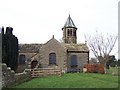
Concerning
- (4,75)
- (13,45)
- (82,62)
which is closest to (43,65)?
(82,62)

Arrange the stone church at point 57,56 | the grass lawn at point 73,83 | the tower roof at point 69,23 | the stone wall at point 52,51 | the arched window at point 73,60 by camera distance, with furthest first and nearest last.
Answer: the tower roof at point 69,23, the arched window at point 73,60, the stone church at point 57,56, the stone wall at point 52,51, the grass lawn at point 73,83

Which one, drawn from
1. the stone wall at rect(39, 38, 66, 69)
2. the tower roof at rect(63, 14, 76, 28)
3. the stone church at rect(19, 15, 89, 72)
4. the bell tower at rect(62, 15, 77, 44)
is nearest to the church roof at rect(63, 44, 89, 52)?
the stone church at rect(19, 15, 89, 72)

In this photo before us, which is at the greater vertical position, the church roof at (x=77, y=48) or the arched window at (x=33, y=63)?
the church roof at (x=77, y=48)

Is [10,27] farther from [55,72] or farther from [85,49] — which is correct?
[85,49]

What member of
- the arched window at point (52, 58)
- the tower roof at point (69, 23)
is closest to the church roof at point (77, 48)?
the arched window at point (52, 58)

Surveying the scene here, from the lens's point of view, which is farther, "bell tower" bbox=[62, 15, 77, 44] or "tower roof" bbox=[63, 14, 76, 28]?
"tower roof" bbox=[63, 14, 76, 28]

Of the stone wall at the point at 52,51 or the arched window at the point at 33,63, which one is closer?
the stone wall at the point at 52,51

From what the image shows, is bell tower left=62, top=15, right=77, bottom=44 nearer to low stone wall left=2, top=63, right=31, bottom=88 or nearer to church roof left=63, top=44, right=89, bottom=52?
church roof left=63, top=44, right=89, bottom=52

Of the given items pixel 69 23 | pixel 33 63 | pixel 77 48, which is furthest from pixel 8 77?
pixel 69 23

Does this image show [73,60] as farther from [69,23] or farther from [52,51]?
[69,23]

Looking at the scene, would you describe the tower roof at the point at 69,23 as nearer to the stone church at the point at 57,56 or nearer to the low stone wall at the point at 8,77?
the stone church at the point at 57,56

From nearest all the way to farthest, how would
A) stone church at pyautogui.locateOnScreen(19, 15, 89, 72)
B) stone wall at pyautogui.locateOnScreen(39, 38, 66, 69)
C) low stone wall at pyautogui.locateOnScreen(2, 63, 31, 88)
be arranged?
low stone wall at pyautogui.locateOnScreen(2, 63, 31, 88) → stone wall at pyautogui.locateOnScreen(39, 38, 66, 69) → stone church at pyautogui.locateOnScreen(19, 15, 89, 72)

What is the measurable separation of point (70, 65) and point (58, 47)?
12.8 feet

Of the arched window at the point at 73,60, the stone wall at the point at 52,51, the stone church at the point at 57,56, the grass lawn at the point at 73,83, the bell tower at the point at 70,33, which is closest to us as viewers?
the grass lawn at the point at 73,83
